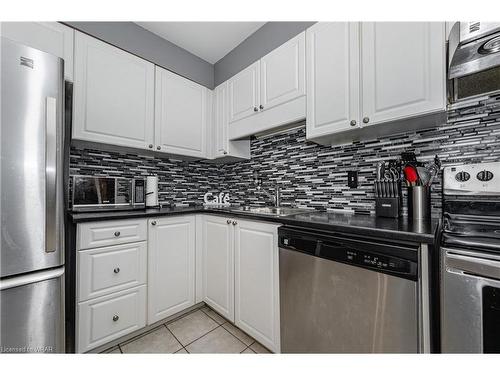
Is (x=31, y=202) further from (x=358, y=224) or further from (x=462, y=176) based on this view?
(x=462, y=176)

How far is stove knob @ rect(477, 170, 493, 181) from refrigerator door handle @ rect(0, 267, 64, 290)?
7.28 ft

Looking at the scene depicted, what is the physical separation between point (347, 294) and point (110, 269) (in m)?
1.47

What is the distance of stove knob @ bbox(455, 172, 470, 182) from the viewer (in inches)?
43.3

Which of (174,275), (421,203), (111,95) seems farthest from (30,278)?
(421,203)

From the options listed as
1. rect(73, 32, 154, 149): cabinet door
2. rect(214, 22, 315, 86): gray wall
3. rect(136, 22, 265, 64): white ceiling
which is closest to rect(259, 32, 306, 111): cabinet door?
rect(214, 22, 315, 86): gray wall

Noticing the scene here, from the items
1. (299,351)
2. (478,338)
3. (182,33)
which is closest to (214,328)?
(299,351)

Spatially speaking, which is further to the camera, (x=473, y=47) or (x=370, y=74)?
(x=370, y=74)

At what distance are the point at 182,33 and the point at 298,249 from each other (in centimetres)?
219

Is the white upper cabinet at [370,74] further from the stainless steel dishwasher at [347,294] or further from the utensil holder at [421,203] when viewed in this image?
the stainless steel dishwasher at [347,294]

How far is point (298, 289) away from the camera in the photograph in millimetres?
1207

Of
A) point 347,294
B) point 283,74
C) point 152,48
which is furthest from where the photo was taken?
point 152,48

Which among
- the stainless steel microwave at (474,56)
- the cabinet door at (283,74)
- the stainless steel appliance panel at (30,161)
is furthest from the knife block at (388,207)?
the stainless steel appliance panel at (30,161)

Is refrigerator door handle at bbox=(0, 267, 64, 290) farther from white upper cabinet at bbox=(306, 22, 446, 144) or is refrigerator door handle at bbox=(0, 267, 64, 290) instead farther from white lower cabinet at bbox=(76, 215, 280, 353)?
white upper cabinet at bbox=(306, 22, 446, 144)

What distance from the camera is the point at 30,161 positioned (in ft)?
3.52
